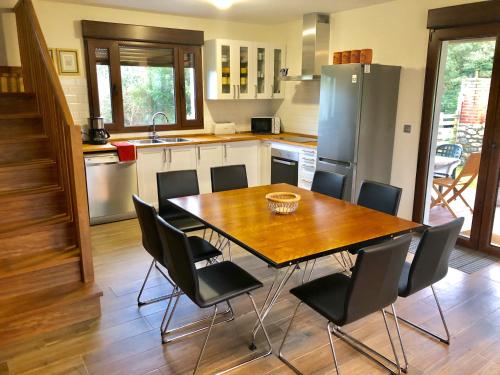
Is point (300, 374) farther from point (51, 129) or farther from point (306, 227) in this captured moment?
point (51, 129)

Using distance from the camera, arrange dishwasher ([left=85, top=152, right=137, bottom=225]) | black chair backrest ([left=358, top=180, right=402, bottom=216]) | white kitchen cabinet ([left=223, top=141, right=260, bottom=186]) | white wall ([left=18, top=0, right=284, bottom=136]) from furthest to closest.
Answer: white kitchen cabinet ([left=223, top=141, right=260, bottom=186]) → white wall ([left=18, top=0, right=284, bottom=136]) → dishwasher ([left=85, top=152, right=137, bottom=225]) → black chair backrest ([left=358, top=180, right=402, bottom=216])

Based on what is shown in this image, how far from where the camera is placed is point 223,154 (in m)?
5.38

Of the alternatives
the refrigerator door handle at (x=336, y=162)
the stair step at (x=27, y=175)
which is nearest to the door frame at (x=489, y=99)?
the refrigerator door handle at (x=336, y=162)

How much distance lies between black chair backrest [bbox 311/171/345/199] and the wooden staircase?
6.56 ft

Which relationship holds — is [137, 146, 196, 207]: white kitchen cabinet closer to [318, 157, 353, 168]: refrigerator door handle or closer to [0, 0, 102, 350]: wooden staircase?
[0, 0, 102, 350]: wooden staircase

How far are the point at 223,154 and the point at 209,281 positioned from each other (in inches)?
126

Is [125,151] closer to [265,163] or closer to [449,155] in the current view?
[265,163]

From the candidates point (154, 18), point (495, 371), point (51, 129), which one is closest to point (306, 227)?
point (495, 371)

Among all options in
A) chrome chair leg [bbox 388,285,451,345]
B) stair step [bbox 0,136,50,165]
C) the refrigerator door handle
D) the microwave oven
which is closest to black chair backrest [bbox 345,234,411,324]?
chrome chair leg [bbox 388,285,451,345]

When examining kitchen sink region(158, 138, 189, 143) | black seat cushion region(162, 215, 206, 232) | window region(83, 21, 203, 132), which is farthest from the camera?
kitchen sink region(158, 138, 189, 143)

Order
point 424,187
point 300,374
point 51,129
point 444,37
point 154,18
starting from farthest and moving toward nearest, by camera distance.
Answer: point 154,18 < point 424,187 < point 444,37 < point 51,129 < point 300,374

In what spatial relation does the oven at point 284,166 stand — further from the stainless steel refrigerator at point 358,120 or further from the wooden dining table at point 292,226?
the wooden dining table at point 292,226

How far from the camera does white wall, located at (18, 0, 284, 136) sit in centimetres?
453

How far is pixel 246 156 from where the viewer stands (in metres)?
5.63
